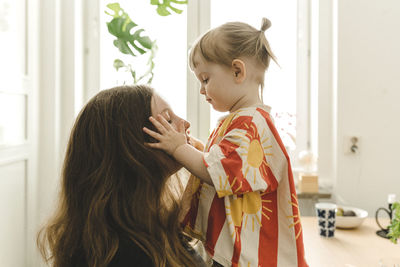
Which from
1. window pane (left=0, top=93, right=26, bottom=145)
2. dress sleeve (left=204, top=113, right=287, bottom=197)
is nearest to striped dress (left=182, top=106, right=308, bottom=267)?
dress sleeve (left=204, top=113, right=287, bottom=197)

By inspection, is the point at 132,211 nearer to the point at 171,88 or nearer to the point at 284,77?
the point at 171,88

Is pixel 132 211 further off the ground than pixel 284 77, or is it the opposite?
pixel 284 77

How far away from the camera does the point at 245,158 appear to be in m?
0.92

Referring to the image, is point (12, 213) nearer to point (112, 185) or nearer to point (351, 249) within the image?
point (112, 185)

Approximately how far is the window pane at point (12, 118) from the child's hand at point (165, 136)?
2.89 ft

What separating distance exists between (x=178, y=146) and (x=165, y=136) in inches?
1.9

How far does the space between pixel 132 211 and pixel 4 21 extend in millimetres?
1096

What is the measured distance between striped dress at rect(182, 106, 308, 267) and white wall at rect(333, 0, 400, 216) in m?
1.12

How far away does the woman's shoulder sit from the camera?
76 cm

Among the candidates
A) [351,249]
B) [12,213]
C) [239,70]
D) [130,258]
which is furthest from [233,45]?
[12,213]

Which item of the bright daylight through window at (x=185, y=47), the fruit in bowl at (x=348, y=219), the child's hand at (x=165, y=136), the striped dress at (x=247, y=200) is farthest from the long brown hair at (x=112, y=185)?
the bright daylight through window at (x=185, y=47)

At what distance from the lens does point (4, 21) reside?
1.47 metres

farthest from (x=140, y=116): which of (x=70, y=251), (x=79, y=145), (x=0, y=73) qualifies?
(x=0, y=73)

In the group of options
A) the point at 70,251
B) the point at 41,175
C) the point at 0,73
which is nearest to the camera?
the point at 70,251
